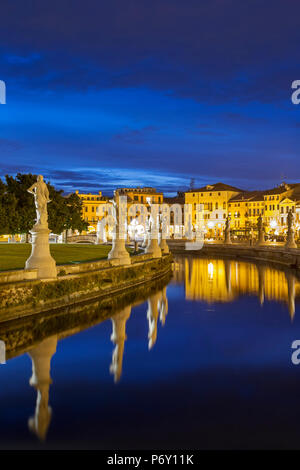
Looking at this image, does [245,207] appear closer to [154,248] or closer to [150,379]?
[154,248]

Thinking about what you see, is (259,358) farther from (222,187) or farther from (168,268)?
(222,187)

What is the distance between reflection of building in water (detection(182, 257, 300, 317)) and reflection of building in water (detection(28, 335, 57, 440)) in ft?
34.5

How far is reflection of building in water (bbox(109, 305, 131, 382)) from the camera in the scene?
11680 millimetres

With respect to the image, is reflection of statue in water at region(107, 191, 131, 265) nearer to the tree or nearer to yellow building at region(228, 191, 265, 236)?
the tree

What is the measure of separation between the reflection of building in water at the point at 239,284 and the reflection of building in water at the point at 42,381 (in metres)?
10.5

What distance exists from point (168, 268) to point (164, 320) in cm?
2039

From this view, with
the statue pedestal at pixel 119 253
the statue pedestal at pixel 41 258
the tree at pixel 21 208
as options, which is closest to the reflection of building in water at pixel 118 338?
the statue pedestal at pixel 41 258

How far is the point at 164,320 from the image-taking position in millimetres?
18328

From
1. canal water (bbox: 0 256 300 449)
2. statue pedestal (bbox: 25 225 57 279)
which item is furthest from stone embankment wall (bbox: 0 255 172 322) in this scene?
canal water (bbox: 0 256 300 449)

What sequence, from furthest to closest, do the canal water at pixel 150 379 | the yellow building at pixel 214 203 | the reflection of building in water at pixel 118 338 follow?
1. the yellow building at pixel 214 203
2. the reflection of building in water at pixel 118 338
3. the canal water at pixel 150 379

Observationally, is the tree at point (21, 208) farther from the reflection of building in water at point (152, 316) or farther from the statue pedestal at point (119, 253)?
the reflection of building in water at point (152, 316)

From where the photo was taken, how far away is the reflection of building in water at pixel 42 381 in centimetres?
820

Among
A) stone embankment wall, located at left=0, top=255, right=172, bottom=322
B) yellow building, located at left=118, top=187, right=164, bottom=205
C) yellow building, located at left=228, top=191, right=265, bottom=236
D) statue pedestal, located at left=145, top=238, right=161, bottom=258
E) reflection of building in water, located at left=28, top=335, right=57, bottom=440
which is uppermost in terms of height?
yellow building, located at left=118, top=187, right=164, bottom=205
